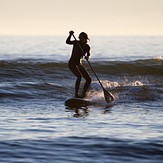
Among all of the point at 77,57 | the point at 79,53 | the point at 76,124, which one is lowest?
the point at 76,124

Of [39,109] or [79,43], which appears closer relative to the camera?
[39,109]

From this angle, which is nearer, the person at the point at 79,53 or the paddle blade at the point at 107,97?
the person at the point at 79,53

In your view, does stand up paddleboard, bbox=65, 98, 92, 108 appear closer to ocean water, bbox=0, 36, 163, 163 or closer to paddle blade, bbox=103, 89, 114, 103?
ocean water, bbox=0, 36, 163, 163

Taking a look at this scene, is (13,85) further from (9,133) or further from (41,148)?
(41,148)

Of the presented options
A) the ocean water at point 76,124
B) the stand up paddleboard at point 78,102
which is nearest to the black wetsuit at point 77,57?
the stand up paddleboard at point 78,102

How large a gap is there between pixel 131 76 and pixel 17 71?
6018mm

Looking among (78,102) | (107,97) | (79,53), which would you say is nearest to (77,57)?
(79,53)

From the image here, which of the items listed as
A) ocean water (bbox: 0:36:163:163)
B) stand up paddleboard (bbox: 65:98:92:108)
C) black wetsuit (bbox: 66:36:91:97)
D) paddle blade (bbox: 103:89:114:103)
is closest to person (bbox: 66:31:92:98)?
black wetsuit (bbox: 66:36:91:97)

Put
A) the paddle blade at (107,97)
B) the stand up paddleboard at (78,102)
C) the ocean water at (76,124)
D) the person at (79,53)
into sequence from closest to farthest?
the ocean water at (76,124) → the stand up paddleboard at (78,102) → the person at (79,53) → the paddle blade at (107,97)

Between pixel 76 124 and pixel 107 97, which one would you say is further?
pixel 107 97

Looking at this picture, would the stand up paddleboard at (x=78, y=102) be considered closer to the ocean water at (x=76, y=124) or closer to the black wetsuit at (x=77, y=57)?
the ocean water at (x=76, y=124)

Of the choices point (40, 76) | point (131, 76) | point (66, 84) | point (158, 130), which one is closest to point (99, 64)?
point (131, 76)

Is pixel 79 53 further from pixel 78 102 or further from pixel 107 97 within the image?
pixel 107 97

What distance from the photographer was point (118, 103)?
18344 millimetres
